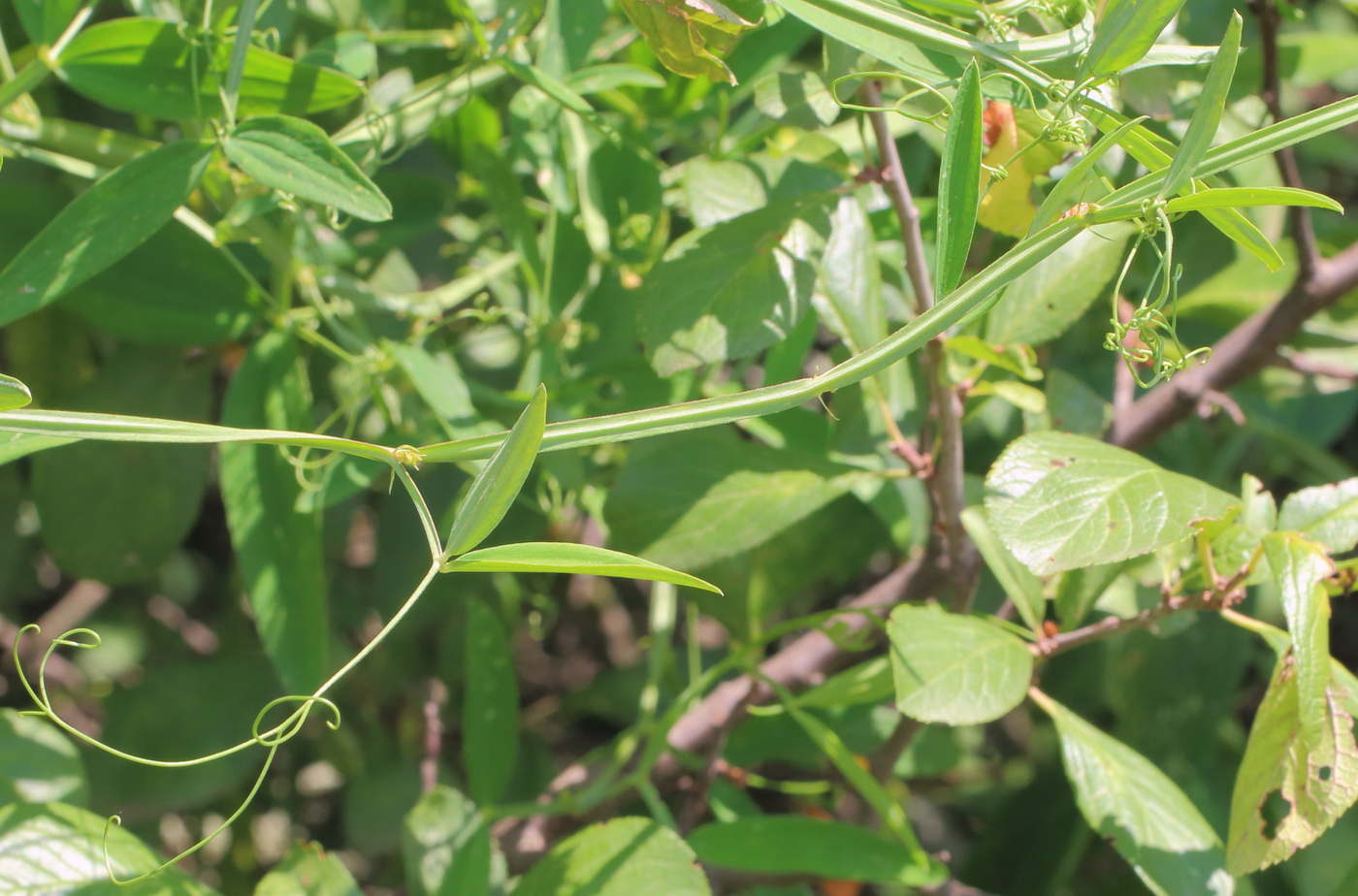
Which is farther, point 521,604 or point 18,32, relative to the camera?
point 521,604

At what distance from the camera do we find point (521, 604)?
1.07 metres

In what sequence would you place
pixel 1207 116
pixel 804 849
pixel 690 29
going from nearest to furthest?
pixel 1207 116
pixel 690 29
pixel 804 849

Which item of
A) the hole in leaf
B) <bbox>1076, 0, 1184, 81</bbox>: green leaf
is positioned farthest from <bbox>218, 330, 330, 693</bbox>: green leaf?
the hole in leaf

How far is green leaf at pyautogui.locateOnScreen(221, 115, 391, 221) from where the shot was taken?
518 millimetres

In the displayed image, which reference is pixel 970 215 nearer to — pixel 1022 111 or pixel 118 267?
pixel 1022 111

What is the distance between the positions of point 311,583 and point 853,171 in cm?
41

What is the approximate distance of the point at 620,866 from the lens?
63 cm

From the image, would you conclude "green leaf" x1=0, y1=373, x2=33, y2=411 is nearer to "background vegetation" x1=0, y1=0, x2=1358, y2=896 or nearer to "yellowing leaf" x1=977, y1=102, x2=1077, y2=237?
"background vegetation" x1=0, y1=0, x2=1358, y2=896

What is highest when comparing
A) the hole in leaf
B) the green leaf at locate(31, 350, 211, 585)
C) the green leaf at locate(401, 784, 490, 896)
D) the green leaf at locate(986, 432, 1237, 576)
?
the green leaf at locate(986, 432, 1237, 576)

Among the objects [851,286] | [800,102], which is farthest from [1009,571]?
[800,102]

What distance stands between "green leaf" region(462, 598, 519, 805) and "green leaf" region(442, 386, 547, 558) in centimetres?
40

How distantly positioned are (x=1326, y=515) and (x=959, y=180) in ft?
1.12

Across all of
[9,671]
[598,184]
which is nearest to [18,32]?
[598,184]

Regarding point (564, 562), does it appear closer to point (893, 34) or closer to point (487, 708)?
point (893, 34)
